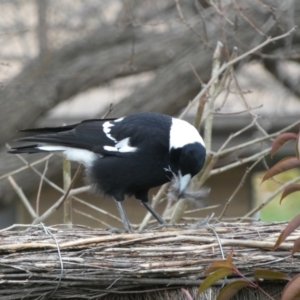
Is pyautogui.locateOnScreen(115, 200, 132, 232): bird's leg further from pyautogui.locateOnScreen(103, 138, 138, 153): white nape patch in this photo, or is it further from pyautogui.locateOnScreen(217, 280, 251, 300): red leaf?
pyautogui.locateOnScreen(217, 280, 251, 300): red leaf

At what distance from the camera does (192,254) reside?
2375 millimetres

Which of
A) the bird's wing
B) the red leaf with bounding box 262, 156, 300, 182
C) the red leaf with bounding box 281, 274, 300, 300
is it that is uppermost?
the red leaf with bounding box 262, 156, 300, 182

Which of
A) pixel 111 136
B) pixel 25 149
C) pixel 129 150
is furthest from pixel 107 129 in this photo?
pixel 25 149

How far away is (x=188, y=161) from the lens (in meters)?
3.42

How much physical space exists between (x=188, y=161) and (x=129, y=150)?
0.35 meters

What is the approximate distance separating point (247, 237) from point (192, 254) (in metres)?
0.23

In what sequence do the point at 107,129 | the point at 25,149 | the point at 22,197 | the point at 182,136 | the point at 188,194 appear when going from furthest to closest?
the point at 22,197 < the point at 107,129 < the point at 25,149 < the point at 182,136 < the point at 188,194

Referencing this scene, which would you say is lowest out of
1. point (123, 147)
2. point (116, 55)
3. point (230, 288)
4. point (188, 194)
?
point (188, 194)

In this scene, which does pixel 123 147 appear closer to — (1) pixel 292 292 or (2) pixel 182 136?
(2) pixel 182 136

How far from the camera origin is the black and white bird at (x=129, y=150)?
3486mm

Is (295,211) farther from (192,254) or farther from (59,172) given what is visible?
(192,254)

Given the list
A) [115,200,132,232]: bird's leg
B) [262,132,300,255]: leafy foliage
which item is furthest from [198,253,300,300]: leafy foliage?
[115,200,132,232]: bird's leg

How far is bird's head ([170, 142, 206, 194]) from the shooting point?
11.2ft

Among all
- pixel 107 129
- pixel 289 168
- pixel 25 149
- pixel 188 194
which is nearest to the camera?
pixel 289 168
